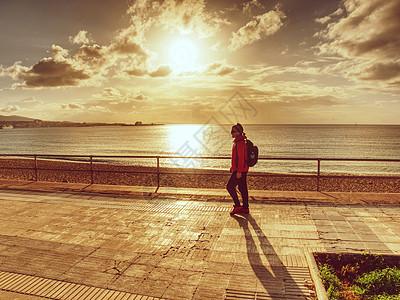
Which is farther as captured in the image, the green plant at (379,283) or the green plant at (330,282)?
the green plant at (379,283)

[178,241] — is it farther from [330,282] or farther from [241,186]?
[330,282]

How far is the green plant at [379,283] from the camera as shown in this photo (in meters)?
3.43

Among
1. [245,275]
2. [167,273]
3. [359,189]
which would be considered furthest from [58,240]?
[359,189]

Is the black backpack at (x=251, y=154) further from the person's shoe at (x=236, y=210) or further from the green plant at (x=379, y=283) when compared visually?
the green plant at (x=379, y=283)

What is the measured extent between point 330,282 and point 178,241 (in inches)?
92.7

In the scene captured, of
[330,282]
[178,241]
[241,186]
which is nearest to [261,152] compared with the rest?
[241,186]

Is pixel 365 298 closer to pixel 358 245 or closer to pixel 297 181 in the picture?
pixel 358 245

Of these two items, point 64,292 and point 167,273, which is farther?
point 167,273

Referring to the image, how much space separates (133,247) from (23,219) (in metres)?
Result: 2.95

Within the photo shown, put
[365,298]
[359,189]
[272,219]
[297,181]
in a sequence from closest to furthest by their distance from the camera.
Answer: [365,298] → [272,219] → [359,189] → [297,181]

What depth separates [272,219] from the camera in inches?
234

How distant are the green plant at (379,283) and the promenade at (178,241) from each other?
629 mm

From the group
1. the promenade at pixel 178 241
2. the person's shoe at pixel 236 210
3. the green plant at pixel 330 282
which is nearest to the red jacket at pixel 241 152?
the person's shoe at pixel 236 210

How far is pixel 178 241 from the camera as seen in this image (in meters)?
4.93
